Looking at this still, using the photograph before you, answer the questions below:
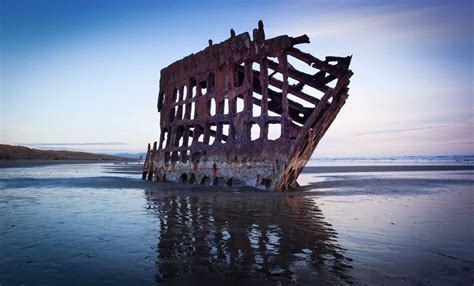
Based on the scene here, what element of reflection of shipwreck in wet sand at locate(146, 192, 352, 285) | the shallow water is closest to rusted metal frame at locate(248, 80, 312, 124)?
the shallow water

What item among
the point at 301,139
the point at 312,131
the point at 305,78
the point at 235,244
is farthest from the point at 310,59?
the point at 235,244

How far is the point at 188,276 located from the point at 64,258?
1221mm

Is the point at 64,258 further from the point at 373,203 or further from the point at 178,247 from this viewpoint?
the point at 373,203

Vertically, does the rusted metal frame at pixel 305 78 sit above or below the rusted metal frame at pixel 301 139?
above

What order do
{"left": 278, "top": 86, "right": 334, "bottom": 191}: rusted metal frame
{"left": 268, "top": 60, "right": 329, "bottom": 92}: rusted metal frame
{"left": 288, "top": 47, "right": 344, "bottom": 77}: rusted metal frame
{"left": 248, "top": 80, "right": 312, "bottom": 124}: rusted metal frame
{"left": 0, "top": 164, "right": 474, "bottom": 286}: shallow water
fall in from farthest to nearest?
1. {"left": 248, "top": 80, "right": 312, "bottom": 124}: rusted metal frame
2. {"left": 268, "top": 60, "right": 329, "bottom": 92}: rusted metal frame
3. {"left": 288, "top": 47, "right": 344, "bottom": 77}: rusted metal frame
4. {"left": 278, "top": 86, "right": 334, "bottom": 191}: rusted metal frame
5. {"left": 0, "top": 164, "right": 474, "bottom": 286}: shallow water

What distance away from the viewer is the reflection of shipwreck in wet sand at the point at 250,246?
278cm

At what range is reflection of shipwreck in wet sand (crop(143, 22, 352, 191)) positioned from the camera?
9117 millimetres

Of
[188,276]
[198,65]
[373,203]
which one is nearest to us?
[188,276]

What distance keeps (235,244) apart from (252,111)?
6459mm

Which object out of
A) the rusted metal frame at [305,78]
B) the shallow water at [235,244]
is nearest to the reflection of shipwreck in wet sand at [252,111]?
the rusted metal frame at [305,78]

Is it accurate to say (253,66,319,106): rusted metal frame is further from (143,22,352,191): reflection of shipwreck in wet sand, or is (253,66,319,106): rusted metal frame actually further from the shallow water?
the shallow water

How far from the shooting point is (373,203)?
279 inches

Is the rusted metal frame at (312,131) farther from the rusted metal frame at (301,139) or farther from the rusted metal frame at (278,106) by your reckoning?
the rusted metal frame at (278,106)

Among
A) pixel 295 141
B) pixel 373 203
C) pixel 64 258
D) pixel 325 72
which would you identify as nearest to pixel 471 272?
pixel 64 258
